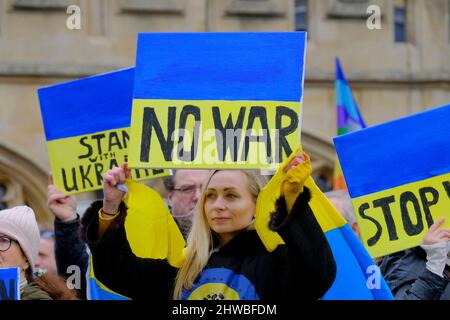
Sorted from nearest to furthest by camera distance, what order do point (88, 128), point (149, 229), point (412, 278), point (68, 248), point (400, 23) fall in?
1. point (149, 229)
2. point (412, 278)
3. point (68, 248)
4. point (88, 128)
5. point (400, 23)

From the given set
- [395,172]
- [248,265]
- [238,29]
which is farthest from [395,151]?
[238,29]

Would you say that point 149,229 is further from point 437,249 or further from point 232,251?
point 437,249

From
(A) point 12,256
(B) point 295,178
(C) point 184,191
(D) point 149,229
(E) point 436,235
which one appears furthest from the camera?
(C) point 184,191

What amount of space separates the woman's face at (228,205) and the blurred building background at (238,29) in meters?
8.92

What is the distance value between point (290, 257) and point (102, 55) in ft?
33.1

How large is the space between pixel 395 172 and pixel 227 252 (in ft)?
3.66

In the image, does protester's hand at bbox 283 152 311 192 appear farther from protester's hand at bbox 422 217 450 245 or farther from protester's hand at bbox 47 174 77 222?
protester's hand at bbox 47 174 77 222

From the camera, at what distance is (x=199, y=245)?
5289mm

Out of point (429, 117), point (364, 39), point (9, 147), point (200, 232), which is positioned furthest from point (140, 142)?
point (364, 39)

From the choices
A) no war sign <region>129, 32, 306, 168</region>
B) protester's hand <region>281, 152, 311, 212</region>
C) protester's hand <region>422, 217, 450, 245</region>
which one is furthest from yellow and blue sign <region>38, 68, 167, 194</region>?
protester's hand <region>281, 152, 311, 212</region>

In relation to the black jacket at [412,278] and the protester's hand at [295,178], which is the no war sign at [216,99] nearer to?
the protester's hand at [295,178]

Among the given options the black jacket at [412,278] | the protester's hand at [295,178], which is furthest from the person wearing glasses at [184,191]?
the protester's hand at [295,178]
